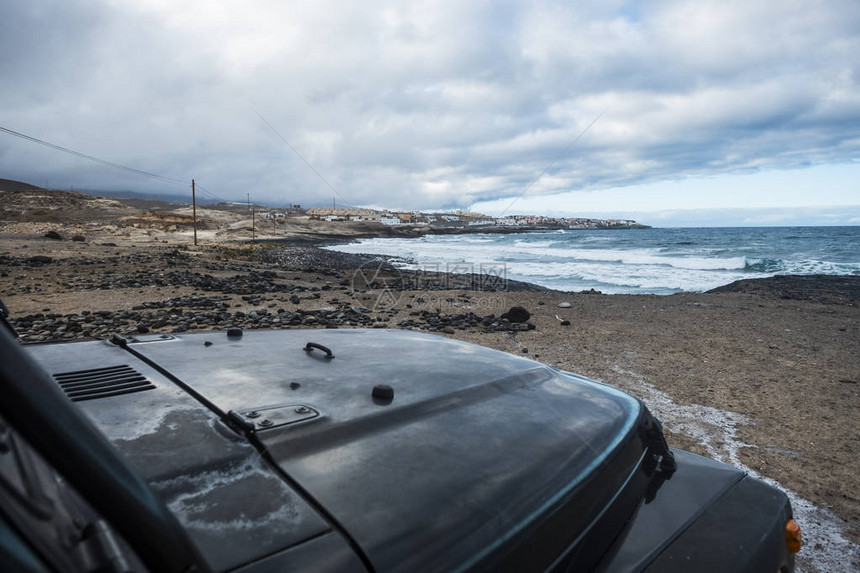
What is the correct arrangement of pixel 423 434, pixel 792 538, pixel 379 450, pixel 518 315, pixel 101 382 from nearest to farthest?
pixel 379 450
pixel 423 434
pixel 101 382
pixel 792 538
pixel 518 315

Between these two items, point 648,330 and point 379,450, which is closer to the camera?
point 379,450

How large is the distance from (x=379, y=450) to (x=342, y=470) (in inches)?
5.3

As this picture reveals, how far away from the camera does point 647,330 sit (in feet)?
32.1

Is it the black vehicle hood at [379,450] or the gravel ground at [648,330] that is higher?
the black vehicle hood at [379,450]

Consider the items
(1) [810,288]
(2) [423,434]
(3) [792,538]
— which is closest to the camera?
(2) [423,434]

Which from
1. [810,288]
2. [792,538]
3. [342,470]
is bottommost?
[810,288]

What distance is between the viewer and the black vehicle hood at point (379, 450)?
1021 millimetres

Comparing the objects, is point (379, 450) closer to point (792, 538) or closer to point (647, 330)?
point (792, 538)

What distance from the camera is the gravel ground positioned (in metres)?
4.46

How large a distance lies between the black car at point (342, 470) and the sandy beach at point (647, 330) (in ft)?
7.61

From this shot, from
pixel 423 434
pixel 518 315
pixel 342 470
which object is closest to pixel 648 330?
pixel 518 315

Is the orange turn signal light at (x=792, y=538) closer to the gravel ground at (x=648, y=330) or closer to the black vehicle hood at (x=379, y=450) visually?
the black vehicle hood at (x=379, y=450)

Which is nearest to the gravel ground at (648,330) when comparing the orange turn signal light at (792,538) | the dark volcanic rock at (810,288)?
the dark volcanic rock at (810,288)

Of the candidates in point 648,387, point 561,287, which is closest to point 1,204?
point 561,287
